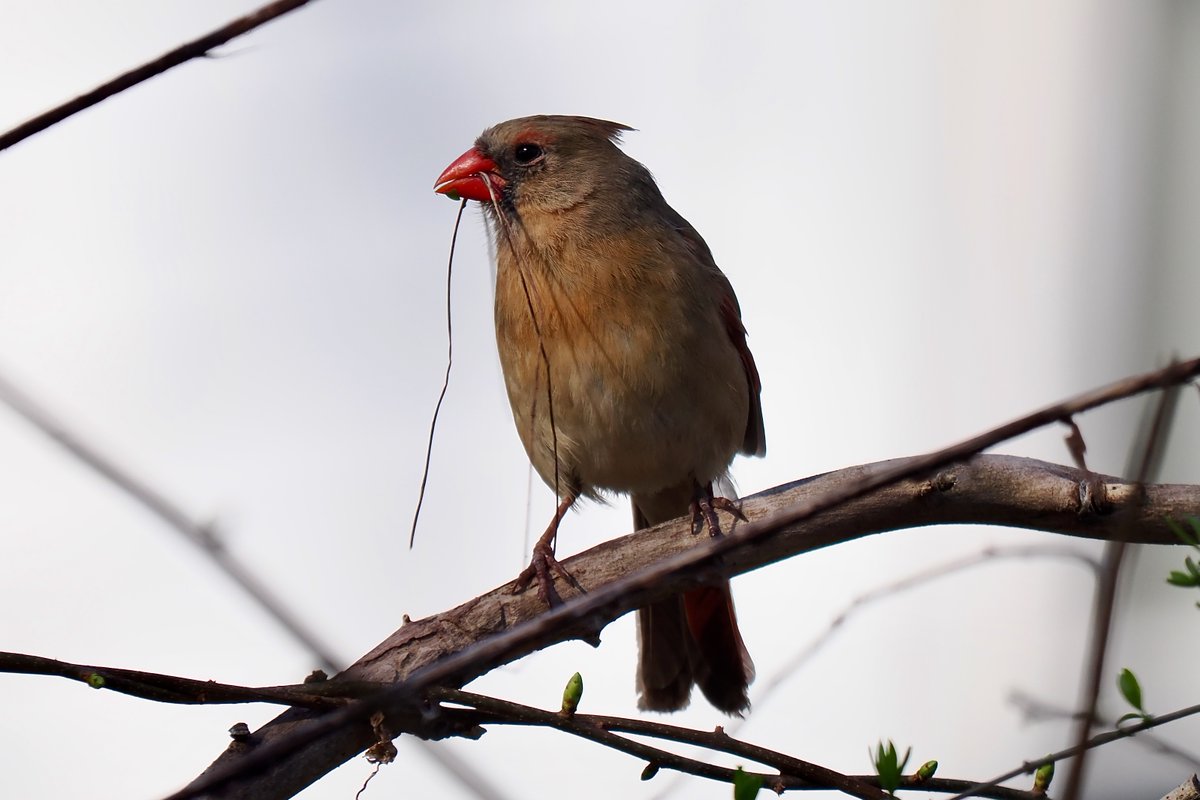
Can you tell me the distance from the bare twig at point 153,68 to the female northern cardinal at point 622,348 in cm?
176

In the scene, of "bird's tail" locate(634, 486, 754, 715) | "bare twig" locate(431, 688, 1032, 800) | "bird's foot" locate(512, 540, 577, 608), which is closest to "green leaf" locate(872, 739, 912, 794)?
"bare twig" locate(431, 688, 1032, 800)

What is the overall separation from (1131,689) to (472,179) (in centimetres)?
250

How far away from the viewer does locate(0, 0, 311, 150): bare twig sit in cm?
118

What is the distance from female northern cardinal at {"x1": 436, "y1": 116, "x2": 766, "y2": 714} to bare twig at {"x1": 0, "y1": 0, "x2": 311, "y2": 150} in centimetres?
176

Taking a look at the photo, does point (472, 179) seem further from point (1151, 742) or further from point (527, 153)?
point (1151, 742)

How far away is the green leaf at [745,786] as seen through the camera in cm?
173

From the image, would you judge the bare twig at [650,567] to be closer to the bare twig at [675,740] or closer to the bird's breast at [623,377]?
the bare twig at [675,740]

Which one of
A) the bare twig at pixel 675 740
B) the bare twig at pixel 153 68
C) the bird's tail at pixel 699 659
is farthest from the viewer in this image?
the bird's tail at pixel 699 659

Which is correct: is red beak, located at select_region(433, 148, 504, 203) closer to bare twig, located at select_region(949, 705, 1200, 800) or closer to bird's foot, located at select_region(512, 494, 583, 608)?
bird's foot, located at select_region(512, 494, 583, 608)

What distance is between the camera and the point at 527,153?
3736 millimetres

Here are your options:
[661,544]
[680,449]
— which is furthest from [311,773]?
[680,449]

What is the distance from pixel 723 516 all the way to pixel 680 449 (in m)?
0.39

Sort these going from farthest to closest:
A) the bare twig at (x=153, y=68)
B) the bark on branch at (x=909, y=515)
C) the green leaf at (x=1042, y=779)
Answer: the bark on branch at (x=909, y=515) < the green leaf at (x=1042, y=779) < the bare twig at (x=153, y=68)

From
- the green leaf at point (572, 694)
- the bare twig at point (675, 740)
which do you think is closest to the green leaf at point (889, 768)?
the bare twig at point (675, 740)
